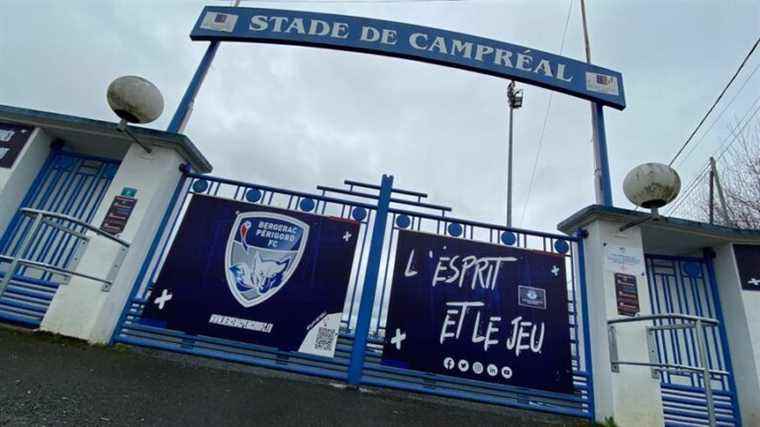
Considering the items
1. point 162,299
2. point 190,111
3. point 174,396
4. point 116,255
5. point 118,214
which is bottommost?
point 174,396

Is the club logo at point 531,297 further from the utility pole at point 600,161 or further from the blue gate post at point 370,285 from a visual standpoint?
the blue gate post at point 370,285

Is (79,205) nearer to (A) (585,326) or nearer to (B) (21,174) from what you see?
(B) (21,174)

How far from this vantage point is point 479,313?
11.1 feet

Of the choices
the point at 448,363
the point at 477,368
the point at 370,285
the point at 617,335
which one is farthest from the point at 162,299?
the point at 617,335

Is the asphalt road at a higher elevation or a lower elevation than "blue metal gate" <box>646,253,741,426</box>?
lower

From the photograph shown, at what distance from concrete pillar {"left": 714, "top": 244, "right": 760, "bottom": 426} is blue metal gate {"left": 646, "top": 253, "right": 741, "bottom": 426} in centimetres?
6

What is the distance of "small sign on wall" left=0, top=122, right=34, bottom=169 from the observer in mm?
3705

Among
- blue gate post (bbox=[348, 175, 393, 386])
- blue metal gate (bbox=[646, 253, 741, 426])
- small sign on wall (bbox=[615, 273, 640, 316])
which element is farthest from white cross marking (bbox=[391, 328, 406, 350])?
blue metal gate (bbox=[646, 253, 741, 426])

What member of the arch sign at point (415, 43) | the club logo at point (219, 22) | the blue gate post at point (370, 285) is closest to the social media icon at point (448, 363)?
the blue gate post at point (370, 285)

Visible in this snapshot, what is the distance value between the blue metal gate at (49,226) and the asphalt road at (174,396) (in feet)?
1.83

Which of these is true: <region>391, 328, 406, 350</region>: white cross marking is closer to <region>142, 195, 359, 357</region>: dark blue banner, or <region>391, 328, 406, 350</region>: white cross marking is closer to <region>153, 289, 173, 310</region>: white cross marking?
<region>142, 195, 359, 357</region>: dark blue banner

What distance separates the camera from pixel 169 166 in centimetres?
365

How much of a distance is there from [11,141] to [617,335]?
678cm

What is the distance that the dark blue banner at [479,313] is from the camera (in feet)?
10.5
